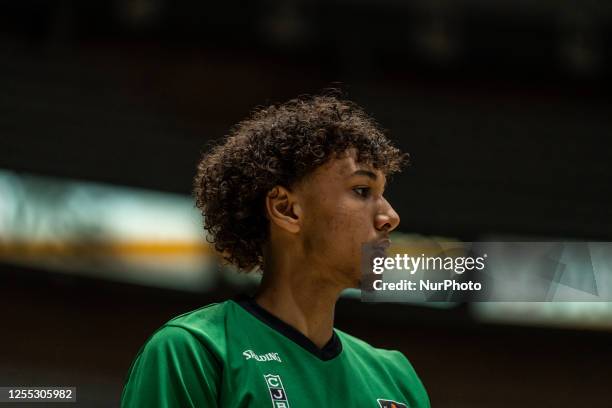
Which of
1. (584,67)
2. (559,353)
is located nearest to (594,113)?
(584,67)

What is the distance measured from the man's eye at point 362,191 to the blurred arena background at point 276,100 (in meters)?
0.42

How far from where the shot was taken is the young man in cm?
153

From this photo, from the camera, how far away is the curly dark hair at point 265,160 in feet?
5.64

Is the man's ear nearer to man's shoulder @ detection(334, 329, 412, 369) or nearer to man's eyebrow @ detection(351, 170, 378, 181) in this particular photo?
man's eyebrow @ detection(351, 170, 378, 181)

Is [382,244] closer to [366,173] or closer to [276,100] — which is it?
[366,173]

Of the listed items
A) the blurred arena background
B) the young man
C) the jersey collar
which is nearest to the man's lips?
the young man

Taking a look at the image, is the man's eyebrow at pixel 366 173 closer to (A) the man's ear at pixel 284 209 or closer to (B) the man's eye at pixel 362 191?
(B) the man's eye at pixel 362 191

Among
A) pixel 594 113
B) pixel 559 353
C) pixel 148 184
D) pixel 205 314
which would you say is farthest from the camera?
pixel 594 113

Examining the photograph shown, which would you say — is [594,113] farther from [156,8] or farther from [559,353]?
[156,8]

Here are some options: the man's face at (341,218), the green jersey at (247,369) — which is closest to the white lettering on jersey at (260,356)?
the green jersey at (247,369)

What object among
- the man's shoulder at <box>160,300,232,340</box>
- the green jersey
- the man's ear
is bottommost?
the green jersey

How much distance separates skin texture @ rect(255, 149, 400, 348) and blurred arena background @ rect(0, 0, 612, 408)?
393 mm

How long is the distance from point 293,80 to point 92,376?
7.45 feet

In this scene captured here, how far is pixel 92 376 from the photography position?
2230mm
